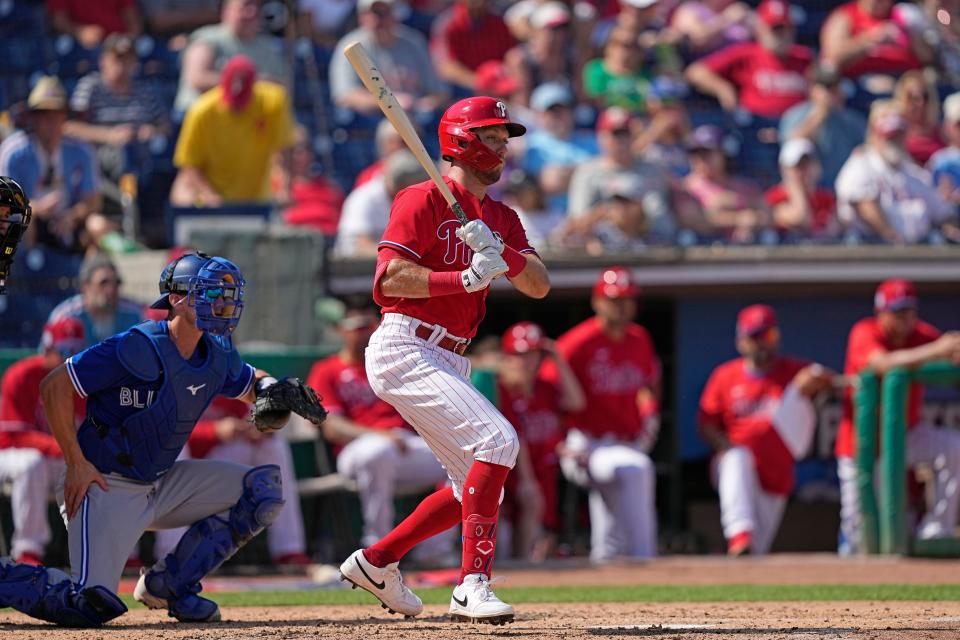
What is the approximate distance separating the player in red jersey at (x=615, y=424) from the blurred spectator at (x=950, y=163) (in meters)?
2.42

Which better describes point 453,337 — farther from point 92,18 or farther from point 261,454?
point 92,18

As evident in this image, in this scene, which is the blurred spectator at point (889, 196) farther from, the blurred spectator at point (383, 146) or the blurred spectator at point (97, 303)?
the blurred spectator at point (97, 303)

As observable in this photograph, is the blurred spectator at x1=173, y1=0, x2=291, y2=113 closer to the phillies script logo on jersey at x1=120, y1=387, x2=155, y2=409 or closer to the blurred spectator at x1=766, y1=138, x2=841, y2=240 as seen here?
the blurred spectator at x1=766, y1=138, x2=841, y2=240

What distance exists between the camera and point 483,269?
476 cm

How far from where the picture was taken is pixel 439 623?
5137 millimetres

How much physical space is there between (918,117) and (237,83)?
4615 millimetres

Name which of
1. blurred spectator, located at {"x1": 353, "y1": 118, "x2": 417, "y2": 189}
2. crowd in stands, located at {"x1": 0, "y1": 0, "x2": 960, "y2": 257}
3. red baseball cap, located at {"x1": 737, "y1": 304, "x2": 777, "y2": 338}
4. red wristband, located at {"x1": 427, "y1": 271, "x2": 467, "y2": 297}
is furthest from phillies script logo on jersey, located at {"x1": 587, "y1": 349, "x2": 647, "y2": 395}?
red wristband, located at {"x1": 427, "y1": 271, "x2": 467, "y2": 297}

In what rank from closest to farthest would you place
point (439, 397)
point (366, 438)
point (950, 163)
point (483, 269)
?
point (483, 269), point (439, 397), point (366, 438), point (950, 163)

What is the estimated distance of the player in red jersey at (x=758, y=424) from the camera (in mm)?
8891

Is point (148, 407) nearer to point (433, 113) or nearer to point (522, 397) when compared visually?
point (522, 397)

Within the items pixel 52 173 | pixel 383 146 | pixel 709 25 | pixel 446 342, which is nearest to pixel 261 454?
pixel 52 173

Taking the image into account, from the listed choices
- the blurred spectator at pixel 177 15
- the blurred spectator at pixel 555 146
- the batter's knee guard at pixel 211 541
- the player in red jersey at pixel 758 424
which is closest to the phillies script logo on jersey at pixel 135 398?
the batter's knee guard at pixel 211 541

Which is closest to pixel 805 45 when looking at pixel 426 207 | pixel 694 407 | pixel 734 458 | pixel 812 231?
pixel 812 231

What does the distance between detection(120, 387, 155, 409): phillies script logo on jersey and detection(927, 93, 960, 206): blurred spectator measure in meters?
6.46
